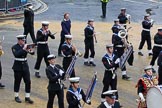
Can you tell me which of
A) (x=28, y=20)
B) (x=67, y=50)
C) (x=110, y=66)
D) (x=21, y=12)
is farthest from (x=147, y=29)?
(x=21, y=12)

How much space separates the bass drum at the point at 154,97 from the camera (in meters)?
11.6

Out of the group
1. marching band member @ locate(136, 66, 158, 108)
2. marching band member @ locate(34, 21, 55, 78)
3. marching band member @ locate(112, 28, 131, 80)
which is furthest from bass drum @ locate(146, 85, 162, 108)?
marching band member @ locate(34, 21, 55, 78)

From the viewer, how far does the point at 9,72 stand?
57.5 ft

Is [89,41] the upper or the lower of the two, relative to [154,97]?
lower

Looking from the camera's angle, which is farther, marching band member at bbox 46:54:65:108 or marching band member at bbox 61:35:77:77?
marching band member at bbox 61:35:77:77

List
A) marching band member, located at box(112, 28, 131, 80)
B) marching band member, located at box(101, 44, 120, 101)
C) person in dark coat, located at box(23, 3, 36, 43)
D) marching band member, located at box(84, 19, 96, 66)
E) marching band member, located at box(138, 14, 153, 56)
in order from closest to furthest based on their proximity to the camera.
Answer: marching band member, located at box(101, 44, 120, 101) < marching band member, located at box(112, 28, 131, 80) < marching band member, located at box(84, 19, 96, 66) < marching band member, located at box(138, 14, 153, 56) < person in dark coat, located at box(23, 3, 36, 43)

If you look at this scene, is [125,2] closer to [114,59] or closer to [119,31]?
[119,31]

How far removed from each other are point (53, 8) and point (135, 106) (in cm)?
1665

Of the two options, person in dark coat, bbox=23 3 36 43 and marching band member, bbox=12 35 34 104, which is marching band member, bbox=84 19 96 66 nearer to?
person in dark coat, bbox=23 3 36 43

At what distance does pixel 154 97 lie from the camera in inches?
464

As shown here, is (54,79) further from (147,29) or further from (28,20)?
(147,29)

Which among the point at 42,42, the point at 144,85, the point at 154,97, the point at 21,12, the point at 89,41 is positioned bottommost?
the point at 21,12

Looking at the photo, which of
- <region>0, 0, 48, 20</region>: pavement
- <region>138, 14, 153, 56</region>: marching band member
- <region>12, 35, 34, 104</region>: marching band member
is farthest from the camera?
<region>0, 0, 48, 20</region>: pavement

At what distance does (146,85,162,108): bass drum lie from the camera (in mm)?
11578
